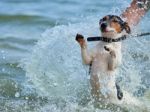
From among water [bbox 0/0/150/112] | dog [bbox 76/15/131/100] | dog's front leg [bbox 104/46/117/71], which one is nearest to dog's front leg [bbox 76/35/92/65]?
dog [bbox 76/15/131/100]

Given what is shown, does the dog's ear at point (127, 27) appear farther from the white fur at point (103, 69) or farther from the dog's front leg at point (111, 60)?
the dog's front leg at point (111, 60)

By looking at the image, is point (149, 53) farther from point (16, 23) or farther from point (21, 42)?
point (16, 23)

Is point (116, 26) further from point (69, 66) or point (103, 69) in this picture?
point (69, 66)

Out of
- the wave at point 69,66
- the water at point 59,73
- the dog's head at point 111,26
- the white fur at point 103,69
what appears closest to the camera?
the dog's head at point 111,26

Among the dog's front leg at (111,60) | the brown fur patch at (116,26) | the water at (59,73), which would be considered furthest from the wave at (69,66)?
the brown fur patch at (116,26)

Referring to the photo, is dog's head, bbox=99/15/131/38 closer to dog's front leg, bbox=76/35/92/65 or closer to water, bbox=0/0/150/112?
dog's front leg, bbox=76/35/92/65

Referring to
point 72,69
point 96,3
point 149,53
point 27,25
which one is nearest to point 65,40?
point 72,69

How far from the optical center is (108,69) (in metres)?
7.31

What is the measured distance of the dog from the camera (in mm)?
7113

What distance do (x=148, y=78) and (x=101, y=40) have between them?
1.87m

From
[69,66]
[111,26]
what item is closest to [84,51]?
[111,26]

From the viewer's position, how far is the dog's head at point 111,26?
23.2ft

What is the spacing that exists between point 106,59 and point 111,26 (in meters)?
0.43

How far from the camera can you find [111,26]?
7.10 m
